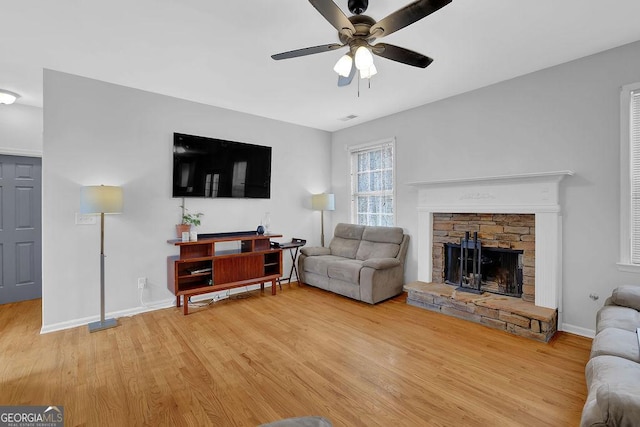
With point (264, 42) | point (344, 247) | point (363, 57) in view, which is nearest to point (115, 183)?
point (264, 42)

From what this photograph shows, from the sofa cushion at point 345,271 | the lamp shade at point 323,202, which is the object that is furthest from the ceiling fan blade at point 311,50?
the lamp shade at point 323,202

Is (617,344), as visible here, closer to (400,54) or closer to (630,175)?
(630,175)

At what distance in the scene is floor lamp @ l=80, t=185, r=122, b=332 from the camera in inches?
117

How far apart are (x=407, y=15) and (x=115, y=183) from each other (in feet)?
11.4

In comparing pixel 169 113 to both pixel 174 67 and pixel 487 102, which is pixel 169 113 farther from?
pixel 487 102

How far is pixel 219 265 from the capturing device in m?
3.83

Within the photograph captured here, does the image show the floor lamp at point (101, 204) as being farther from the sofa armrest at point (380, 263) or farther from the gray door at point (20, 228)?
the sofa armrest at point (380, 263)

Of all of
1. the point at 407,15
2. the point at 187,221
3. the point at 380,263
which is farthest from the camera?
the point at 187,221

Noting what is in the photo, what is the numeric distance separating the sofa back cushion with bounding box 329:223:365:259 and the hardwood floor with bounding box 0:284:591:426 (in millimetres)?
1476

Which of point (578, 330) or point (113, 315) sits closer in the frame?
point (578, 330)

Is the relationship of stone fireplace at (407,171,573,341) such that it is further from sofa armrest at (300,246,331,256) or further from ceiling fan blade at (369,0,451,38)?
ceiling fan blade at (369,0,451,38)

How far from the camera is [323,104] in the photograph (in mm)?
4129

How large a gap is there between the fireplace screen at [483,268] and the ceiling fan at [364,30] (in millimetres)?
2436

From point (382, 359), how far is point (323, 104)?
→ 3.26 metres
